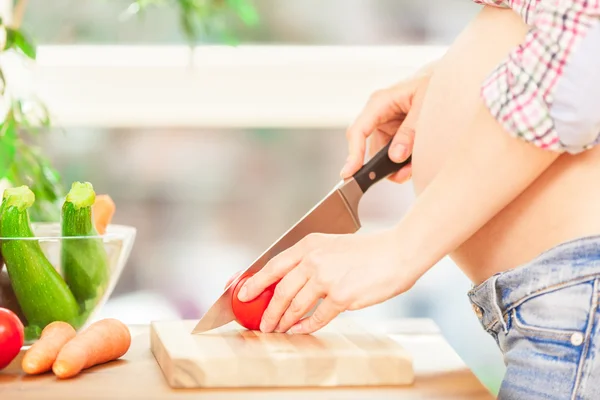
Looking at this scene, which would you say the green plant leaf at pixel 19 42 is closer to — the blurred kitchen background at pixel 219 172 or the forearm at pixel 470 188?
the forearm at pixel 470 188

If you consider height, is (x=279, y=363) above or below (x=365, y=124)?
below

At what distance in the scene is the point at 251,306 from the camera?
1.00m

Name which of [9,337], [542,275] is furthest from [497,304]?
[9,337]

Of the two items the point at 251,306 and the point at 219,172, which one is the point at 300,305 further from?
the point at 219,172

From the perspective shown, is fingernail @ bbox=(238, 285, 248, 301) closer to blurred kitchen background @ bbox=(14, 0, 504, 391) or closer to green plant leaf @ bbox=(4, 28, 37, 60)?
green plant leaf @ bbox=(4, 28, 37, 60)

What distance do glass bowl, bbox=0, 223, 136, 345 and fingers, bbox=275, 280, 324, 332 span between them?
0.26 m

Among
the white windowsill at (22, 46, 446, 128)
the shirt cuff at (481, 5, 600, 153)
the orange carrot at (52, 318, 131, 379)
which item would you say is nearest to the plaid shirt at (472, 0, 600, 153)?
the shirt cuff at (481, 5, 600, 153)

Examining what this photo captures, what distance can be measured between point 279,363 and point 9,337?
0.30 m

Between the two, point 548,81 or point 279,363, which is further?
point 279,363

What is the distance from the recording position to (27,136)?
2299 mm

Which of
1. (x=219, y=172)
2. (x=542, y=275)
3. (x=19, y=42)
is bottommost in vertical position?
(x=219, y=172)

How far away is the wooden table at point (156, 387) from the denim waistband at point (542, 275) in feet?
0.38

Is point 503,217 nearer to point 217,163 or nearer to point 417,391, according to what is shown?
point 417,391

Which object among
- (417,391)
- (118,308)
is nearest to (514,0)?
(417,391)
